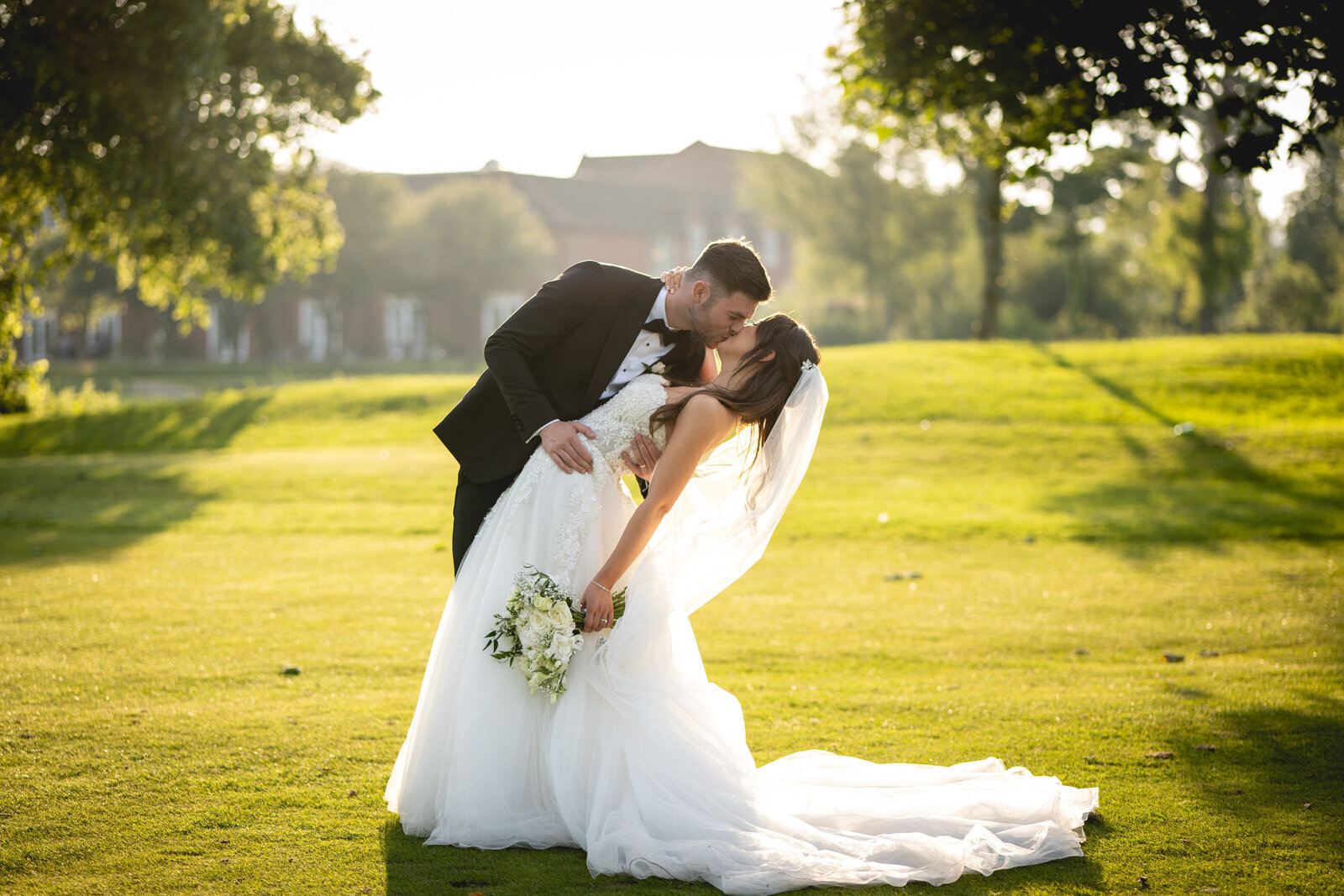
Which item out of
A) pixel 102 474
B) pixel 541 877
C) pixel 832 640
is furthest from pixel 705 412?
pixel 102 474

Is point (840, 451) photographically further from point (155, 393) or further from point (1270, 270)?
point (1270, 270)

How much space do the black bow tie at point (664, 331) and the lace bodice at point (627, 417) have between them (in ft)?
0.86

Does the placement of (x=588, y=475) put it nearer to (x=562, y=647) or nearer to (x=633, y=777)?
(x=562, y=647)

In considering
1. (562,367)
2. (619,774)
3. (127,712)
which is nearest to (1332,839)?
(619,774)

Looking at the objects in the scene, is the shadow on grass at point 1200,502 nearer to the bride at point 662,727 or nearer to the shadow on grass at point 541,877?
the bride at point 662,727

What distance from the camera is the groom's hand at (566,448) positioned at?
487 centimetres

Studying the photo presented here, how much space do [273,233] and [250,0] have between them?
15.6 feet

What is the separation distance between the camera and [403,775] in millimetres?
4859

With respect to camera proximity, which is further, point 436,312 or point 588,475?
point 436,312

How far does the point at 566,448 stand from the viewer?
16.0 ft

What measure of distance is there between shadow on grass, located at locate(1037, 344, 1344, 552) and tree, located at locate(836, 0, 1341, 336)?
515 centimetres

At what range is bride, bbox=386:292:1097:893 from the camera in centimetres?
451

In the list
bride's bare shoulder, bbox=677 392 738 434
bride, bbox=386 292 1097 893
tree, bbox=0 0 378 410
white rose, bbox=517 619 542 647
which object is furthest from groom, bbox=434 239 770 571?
tree, bbox=0 0 378 410

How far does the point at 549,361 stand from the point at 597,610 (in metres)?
1.27
